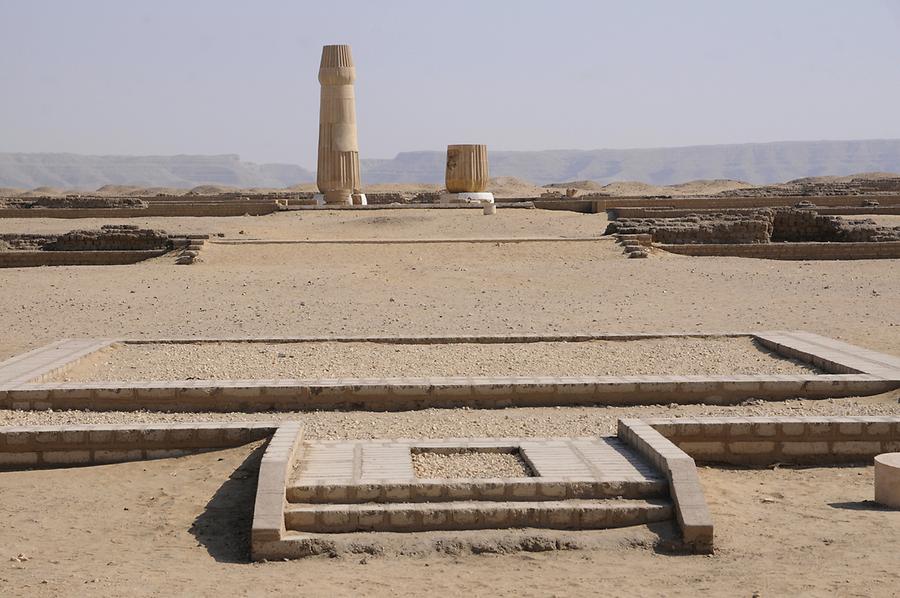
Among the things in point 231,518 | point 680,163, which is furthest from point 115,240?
point 680,163

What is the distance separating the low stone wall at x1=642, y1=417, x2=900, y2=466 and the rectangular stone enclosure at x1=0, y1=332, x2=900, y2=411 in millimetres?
1063

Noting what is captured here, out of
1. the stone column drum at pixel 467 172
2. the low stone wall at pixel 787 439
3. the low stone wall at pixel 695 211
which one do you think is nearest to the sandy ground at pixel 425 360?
the low stone wall at pixel 787 439

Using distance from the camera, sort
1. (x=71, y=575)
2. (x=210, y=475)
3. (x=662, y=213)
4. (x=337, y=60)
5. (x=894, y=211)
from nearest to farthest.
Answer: (x=71, y=575) < (x=210, y=475) < (x=662, y=213) < (x=894, y=211) < (x=337, y=60)

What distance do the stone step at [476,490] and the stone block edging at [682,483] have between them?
0.42ft

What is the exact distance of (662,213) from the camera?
22.9m

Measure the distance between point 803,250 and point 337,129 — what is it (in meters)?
13.5

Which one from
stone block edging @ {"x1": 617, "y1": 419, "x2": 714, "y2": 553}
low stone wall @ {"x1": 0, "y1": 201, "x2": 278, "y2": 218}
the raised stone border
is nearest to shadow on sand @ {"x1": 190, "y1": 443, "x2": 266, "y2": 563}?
stone block edging @ {"x1": 617, "y1": 419, "x2": 714, "y2": 553}

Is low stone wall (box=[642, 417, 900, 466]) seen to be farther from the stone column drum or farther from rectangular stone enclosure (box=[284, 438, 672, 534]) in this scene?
the stone column drum

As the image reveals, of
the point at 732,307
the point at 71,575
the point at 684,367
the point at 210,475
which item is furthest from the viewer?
the point at 732,307

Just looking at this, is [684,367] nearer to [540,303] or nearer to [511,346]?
[511,346]

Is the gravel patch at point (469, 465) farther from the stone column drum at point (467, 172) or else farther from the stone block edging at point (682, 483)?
the stone column drum at point (467, 172)

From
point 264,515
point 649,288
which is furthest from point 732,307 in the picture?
point 264,515

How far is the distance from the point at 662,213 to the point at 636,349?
560 inches

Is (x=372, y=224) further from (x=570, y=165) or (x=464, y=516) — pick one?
(x=570, y=165)
